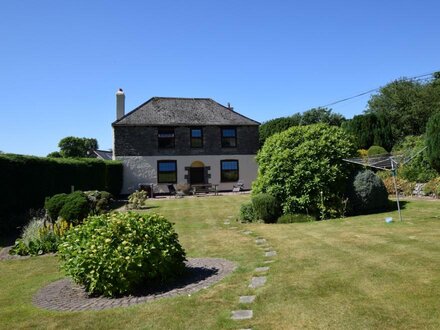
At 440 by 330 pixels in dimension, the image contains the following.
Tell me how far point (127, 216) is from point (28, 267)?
3693 millimetres

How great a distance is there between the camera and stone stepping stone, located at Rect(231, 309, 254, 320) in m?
4.85

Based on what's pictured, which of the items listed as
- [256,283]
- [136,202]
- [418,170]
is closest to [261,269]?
[256,283]

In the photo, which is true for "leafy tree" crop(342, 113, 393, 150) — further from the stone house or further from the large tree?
the large tree

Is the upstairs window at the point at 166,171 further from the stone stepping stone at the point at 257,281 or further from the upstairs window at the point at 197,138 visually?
the stone stepping stone at the point at 257,281

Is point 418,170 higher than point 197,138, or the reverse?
point 197,138

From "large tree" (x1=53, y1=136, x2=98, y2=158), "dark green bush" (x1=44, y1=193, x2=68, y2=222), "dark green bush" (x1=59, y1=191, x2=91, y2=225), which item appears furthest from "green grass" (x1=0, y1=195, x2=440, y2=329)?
"large tree" (x1=53, y1=136, x2=98, y2=158)

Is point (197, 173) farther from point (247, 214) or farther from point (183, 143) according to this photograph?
point (247, 214)

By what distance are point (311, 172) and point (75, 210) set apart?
8018mm

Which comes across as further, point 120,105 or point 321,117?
point 321,117

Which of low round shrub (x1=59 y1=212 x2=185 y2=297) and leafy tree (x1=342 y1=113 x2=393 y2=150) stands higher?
leafy tree (x1=342 y1=113 x2=393 y2=150)

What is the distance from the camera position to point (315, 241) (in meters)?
9.41

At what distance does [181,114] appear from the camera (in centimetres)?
3148

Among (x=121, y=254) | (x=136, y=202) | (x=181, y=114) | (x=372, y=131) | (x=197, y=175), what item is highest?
(x=181, y=114)

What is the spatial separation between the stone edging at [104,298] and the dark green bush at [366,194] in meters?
7.63
